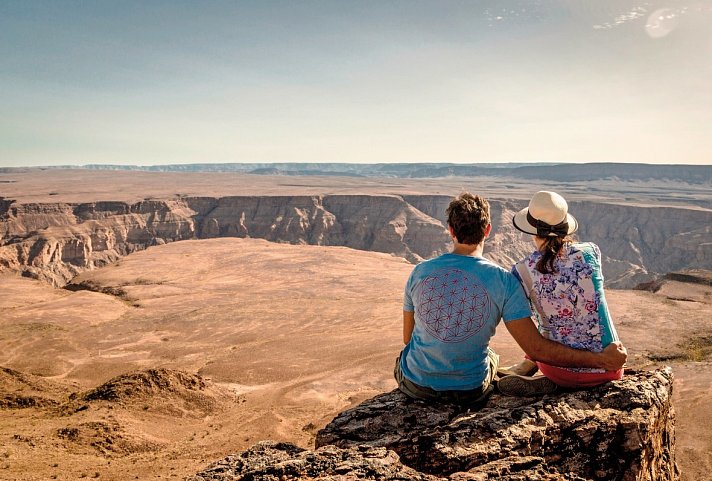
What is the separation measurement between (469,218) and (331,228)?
82785mm

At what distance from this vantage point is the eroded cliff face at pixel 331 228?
2475 inches

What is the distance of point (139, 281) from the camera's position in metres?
38.8

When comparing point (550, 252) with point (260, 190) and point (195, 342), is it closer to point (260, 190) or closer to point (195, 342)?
point (195, 342)

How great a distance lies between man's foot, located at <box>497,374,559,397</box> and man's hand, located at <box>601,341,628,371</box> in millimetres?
475

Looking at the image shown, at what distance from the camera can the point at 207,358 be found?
847 inches

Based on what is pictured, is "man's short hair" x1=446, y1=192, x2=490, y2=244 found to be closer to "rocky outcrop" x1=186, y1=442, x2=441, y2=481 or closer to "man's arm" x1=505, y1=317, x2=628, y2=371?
"man's arm" x1=505, y1=317, x2=628, y2=371

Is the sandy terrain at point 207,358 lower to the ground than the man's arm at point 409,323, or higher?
lower

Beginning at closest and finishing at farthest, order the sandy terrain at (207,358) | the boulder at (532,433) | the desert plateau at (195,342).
Answer: the boulder at (532,433)
the sandy terrain at (207,358)
the desert plateau at (195,342)

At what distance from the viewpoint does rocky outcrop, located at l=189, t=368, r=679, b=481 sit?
Answer: 10.3 ft

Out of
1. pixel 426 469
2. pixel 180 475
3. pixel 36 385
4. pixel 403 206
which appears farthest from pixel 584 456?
pixel 403 206

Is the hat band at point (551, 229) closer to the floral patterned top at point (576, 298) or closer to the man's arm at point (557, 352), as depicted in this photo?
the floral patterned top at point (576, 298)

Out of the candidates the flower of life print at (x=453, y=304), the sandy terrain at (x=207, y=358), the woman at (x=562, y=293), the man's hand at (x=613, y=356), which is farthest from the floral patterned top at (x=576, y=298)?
the sandy terrain at (x=207, y=358)

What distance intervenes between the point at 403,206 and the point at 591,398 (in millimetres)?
86492

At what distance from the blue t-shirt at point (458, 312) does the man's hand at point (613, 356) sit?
0.86m
